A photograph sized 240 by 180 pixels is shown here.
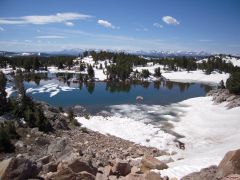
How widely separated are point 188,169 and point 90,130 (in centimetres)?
2192

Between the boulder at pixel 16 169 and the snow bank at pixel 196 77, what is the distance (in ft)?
361

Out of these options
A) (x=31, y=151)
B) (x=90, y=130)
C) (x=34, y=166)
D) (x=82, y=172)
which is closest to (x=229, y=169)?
(x=82, y=172)

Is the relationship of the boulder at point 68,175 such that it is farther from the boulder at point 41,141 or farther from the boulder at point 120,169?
the boulder at point 41,141

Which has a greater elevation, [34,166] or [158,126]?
[34,166]

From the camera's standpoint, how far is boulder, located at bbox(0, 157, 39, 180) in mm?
16047

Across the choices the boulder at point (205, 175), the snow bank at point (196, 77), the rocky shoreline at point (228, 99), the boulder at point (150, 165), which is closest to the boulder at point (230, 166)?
the boulder at point (205, 175)

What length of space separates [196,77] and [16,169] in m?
121

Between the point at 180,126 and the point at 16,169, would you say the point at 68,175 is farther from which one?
the point at 180,126

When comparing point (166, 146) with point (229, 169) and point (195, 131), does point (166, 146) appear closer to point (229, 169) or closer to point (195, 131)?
point (195, 131)

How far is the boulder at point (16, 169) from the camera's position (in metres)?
16.0

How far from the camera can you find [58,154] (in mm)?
24406

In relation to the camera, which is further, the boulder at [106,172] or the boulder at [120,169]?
the boulder at [120,169]

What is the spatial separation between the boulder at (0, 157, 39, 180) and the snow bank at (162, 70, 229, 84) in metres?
110

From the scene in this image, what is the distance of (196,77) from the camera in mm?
131250
